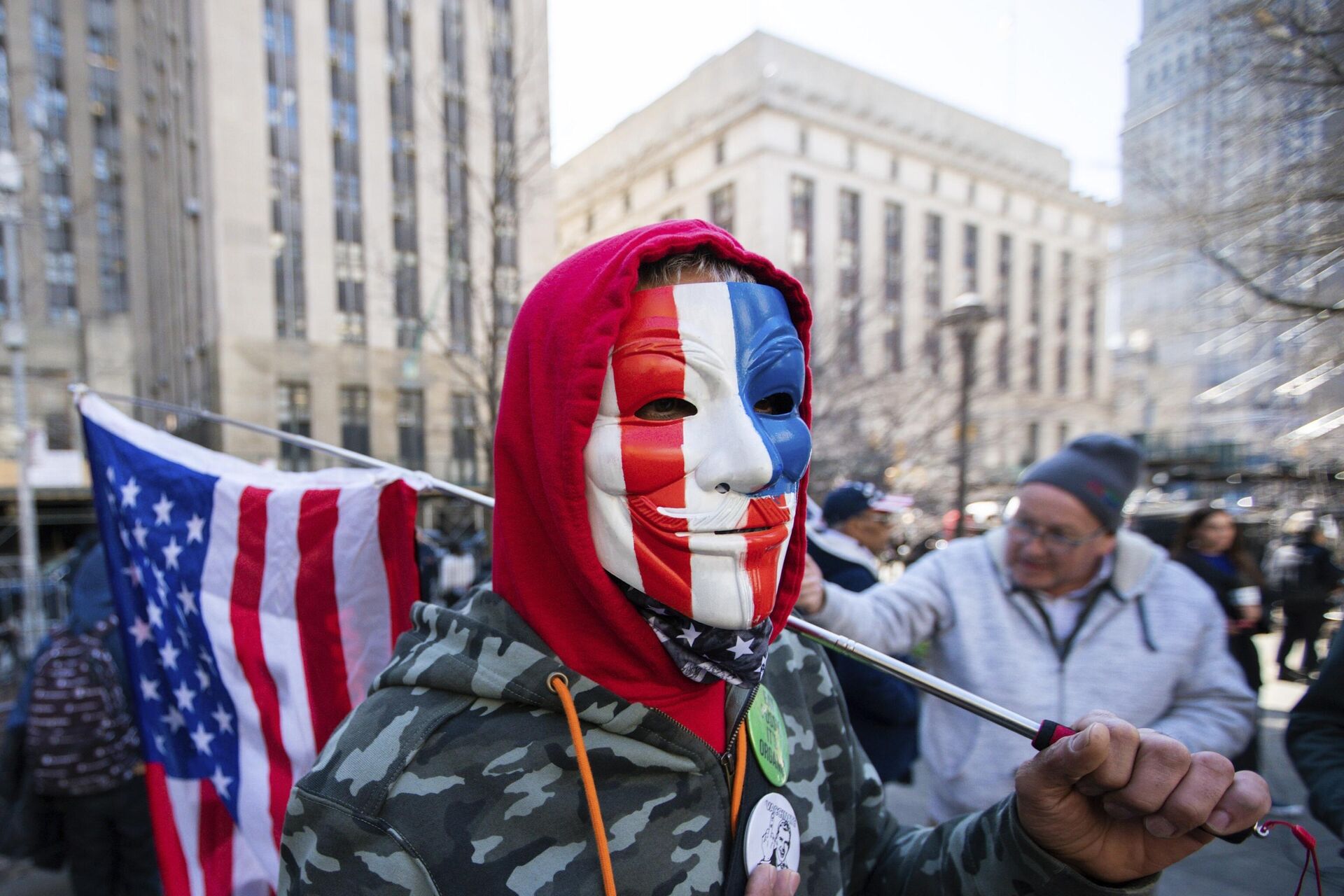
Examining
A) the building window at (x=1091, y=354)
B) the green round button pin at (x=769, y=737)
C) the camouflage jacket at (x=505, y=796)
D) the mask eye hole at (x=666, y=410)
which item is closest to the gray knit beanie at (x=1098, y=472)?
the camouflage jacket at (x=505, y=796)

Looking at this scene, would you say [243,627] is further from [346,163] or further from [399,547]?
[346,163]

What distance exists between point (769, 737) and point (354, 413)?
19.2 meters

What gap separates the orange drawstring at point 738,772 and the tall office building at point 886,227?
5858 mm

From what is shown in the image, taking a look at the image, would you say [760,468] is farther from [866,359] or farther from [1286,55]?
[866,359]

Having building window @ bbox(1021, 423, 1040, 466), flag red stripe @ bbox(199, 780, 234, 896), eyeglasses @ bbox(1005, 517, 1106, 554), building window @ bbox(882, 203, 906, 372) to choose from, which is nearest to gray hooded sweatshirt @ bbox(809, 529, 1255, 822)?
eyeglasses @ bbox(1005, 517, 1106, 554)

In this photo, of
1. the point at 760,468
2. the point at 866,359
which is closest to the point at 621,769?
the point at 760,468

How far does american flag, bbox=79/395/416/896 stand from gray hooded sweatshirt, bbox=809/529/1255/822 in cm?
135

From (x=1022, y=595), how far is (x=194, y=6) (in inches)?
955

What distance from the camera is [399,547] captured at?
1.99 meters

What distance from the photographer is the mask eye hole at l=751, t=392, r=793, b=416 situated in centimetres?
126

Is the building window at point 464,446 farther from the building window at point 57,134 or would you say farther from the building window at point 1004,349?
the building window at point 57,134

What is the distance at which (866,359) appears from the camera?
14.3 metres

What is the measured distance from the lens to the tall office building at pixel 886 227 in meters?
11.8

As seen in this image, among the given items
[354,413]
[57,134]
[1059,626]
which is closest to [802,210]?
[354,413]
